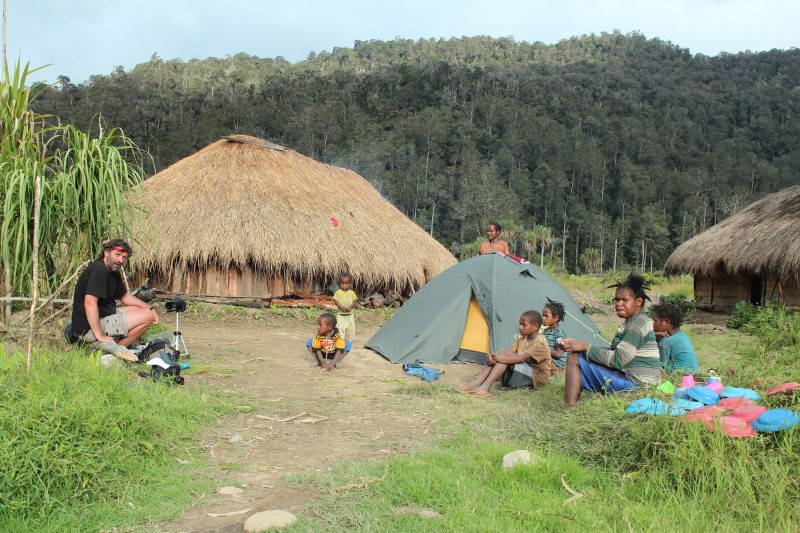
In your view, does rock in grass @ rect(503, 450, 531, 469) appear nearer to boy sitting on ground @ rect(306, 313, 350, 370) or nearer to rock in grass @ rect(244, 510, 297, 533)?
rock in grass @ rect(244, 510, 297, 533)

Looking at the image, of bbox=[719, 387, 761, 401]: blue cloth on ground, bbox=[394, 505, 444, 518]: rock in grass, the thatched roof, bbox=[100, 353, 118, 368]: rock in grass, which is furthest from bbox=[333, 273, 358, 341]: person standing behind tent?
the thatched roof

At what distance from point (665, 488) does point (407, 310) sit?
4.86 m

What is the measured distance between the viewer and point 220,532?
2576 millimetres

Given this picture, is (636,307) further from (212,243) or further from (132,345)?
(212,243)

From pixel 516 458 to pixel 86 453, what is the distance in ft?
6.80

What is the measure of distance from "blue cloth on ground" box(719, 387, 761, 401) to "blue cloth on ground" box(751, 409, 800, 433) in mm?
465

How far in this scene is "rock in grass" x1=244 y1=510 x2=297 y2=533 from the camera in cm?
255

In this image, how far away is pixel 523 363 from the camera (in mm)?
5434

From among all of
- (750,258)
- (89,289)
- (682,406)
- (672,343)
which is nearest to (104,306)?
(89,289)

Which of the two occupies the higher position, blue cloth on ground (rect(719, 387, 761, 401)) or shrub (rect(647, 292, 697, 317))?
blue cloth on ground (rect(719, 387, 761, 401))

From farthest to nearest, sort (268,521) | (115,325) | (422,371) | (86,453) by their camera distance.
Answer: (422,371) < (115,325) < (86,453) < (268,521)

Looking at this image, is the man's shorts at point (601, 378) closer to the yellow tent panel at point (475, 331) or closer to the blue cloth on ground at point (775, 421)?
the blue cloth on ground at point (775, 421)

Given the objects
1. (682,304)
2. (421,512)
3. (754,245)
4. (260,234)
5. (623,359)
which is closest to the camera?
(421,512)

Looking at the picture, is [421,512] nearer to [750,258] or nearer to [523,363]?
[523,363]
